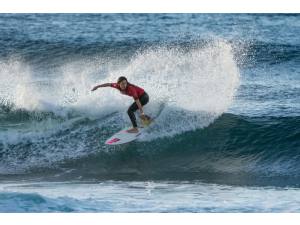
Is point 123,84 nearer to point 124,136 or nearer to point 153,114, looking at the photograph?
point 124,136

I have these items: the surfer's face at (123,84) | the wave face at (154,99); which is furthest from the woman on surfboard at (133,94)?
the wave face at (154,99)

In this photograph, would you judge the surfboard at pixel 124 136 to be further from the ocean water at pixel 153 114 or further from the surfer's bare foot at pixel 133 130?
the ocean water at pixel 153 114

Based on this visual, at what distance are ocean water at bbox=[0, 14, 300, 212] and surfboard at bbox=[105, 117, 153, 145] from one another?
0.26 metres

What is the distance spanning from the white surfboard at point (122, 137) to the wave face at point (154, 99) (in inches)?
10.1

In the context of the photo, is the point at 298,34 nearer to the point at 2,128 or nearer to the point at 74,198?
the point at 2,128

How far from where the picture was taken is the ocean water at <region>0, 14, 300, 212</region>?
9969 millimetres

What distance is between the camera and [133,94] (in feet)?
35.2

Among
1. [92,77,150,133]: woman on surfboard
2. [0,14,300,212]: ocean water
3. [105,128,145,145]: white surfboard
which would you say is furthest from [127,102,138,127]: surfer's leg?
[0,14,300,212]: ocean water

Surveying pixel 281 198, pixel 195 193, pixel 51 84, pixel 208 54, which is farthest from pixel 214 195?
pixel 51 84

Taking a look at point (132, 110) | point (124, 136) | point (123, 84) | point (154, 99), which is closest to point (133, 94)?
point (123, 84)

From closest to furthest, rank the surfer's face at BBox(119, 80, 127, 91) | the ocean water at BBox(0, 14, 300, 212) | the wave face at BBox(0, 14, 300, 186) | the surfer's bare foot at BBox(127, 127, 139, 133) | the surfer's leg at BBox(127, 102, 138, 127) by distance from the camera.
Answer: the ocean water at BBox(0, 14, 300, 212)
the surfer's face at BBox(119, 80, 127, 91)
the surfer's leg at BBox(127, 102, 138, 127)
the surfer's bare foot at BBox(127, 127, 139, 133)
the wave face at BBox(0, 14, 300, 186)

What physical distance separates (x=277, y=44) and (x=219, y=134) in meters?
5.25

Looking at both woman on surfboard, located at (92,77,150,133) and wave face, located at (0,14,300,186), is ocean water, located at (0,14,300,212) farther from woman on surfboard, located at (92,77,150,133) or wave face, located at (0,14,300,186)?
woman on surfboard, located at (92,77,150,133)

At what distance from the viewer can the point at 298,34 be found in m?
16.7
